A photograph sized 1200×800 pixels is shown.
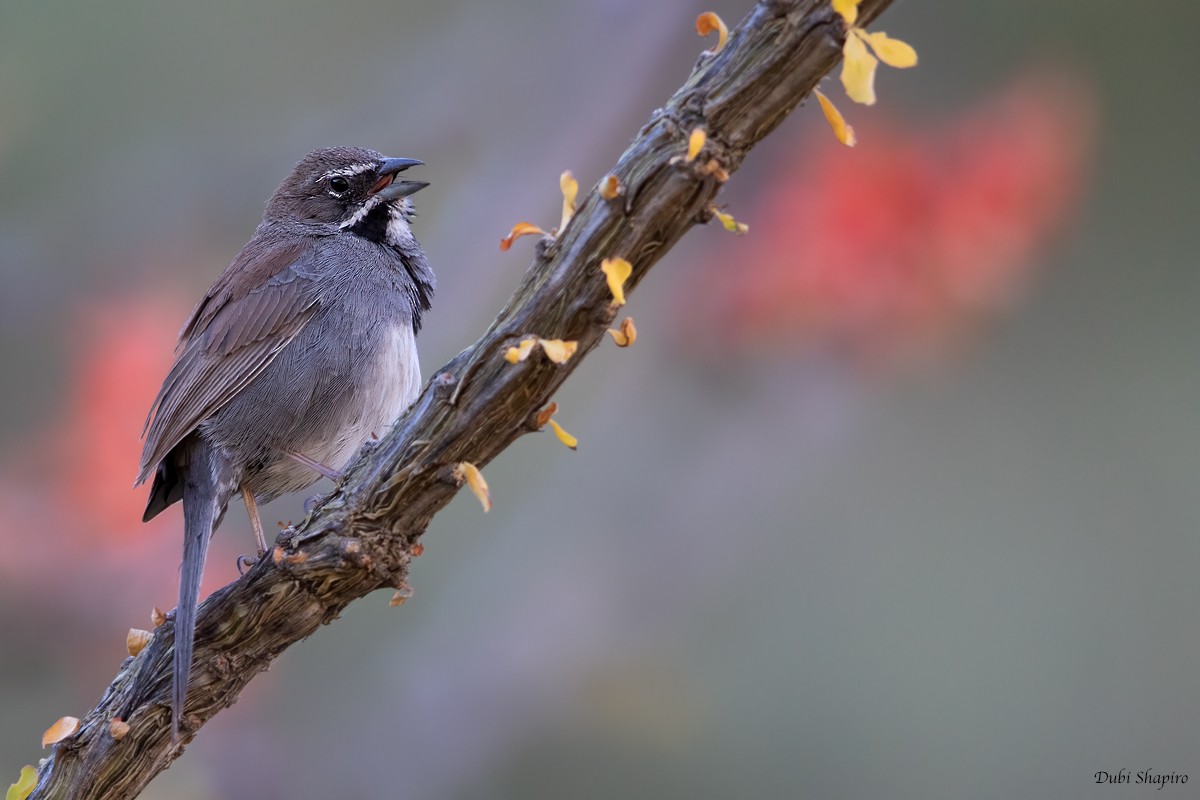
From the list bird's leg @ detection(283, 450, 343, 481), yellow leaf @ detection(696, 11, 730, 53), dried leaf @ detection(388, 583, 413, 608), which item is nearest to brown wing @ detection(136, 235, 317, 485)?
bird's leg @ detection(283, 450, 343, 481)

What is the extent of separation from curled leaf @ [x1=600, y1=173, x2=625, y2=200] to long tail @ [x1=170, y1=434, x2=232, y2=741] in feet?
4.31

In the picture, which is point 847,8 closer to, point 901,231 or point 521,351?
point 521,351

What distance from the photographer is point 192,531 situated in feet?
9.93

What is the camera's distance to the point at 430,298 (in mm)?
3721

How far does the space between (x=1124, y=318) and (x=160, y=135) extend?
12.9 feet

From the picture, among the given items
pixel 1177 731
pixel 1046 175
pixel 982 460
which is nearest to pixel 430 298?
pixel 982 460

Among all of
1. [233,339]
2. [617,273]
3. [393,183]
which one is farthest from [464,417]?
[393,183]

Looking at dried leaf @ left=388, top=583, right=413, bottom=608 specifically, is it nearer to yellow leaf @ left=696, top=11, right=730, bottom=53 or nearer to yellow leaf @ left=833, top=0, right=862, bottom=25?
yellow leaf @ left=696, top=11, right=730, bottom=53

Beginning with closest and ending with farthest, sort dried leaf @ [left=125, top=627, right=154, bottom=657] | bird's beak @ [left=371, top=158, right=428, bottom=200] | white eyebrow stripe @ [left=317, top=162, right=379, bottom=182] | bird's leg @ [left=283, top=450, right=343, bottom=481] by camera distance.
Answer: dried leaf @ [left=125, top=627, right=154, bottom=657] < bird's leg @ [left=283, top=450, right=343, bottom=481] < bird's beak @ [left=371, top=158, right=428, bottom=200] < white eyebrow stripe @ [left=317, top=162, right=379, bottom=182]

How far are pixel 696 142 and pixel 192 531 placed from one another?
74.0 inches

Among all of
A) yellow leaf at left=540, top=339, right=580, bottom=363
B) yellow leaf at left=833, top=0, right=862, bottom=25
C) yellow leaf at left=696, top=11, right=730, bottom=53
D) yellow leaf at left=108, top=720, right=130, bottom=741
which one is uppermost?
yellow leaf at left=696, top=11, right=730, bottom=53

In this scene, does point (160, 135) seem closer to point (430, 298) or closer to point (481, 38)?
point (481, 38)

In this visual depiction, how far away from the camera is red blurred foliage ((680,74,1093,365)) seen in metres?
4.34

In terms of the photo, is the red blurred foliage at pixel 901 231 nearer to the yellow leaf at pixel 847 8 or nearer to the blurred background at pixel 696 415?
the blurred background at pixel 696 415
